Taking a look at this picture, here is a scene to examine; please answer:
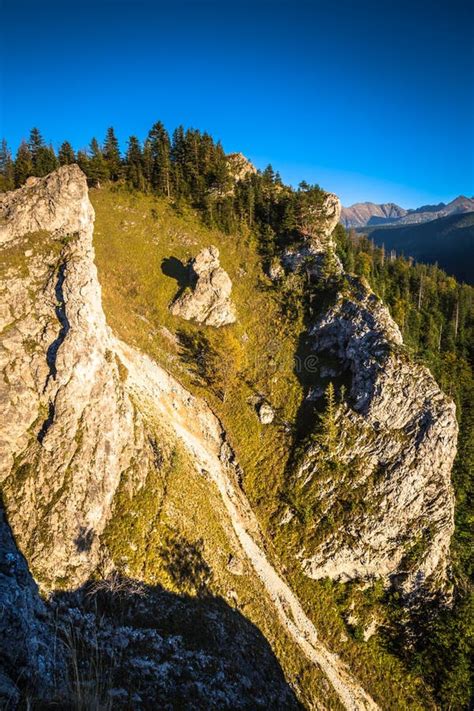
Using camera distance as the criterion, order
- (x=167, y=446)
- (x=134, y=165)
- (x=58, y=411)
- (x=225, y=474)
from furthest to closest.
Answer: (x=134, y=165) → (x=225, y=474) → (x=167, y=446) → (x=58, y=411)

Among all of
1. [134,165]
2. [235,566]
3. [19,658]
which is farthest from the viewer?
[134,165]

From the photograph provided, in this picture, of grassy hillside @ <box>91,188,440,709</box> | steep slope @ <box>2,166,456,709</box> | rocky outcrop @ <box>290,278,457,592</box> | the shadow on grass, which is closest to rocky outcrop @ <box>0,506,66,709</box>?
the shadow on grass

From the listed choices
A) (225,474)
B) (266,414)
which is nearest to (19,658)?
(225,474)

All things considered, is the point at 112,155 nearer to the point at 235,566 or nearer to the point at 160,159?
the point at 160,159

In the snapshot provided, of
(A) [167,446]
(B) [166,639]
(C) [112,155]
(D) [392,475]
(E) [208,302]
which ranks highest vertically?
(C) [112,155]

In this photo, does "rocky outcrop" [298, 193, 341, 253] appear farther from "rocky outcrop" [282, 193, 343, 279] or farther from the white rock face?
the white rock face

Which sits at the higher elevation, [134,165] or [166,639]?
[134,165]

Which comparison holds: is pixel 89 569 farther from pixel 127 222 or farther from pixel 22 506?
pixel 127 222

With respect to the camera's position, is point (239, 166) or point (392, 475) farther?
point (239, 166)
